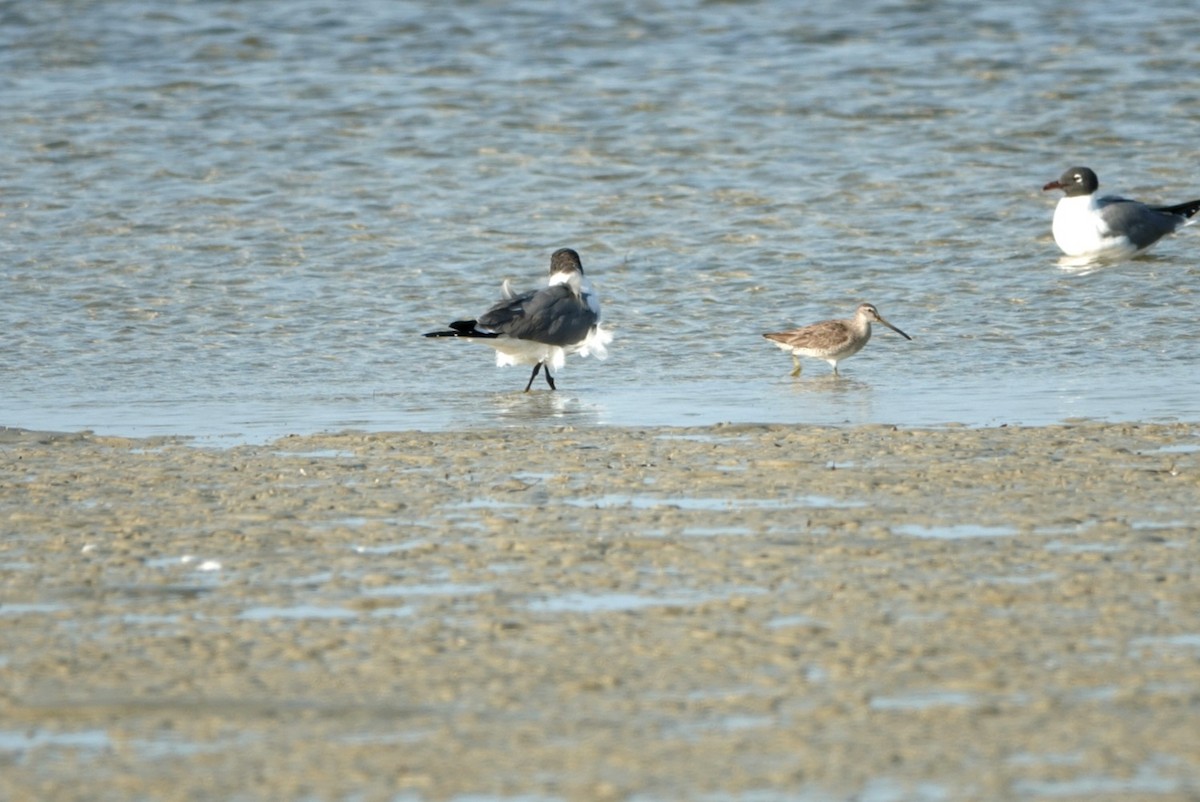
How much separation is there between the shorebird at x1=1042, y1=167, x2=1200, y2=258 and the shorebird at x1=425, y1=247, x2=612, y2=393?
452cm

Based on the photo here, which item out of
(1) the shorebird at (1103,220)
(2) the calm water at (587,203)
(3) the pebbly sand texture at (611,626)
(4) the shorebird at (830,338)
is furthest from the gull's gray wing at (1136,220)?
(3) the pebbly sand texture at (611,626)

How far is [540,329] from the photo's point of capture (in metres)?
11.1

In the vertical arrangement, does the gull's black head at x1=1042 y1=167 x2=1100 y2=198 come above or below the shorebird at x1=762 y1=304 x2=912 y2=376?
above

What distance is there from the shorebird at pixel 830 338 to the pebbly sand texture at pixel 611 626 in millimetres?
3419

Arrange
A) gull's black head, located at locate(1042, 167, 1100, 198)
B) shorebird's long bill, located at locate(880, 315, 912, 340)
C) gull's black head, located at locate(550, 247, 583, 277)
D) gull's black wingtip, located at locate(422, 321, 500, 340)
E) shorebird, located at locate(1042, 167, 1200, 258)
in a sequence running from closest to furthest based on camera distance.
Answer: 1. gull's black wingtip, located at locate(422, 321, 500, 340)
2. shorebird's long bill, located at locate(880, 315, 912, 340)
3. gull's black head, located at locate(550, 247, 583, 277)
4. shorebird, located at locate(1042, 167, 1200, 258)
5. gull's black head, located at locate(1042, 167, 1100, 198)

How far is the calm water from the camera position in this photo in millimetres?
10641

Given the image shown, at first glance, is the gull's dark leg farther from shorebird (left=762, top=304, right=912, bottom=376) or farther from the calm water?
shorebird (left=762, top=304, right=912, bottom=376)

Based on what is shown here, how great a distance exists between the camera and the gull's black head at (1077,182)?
15.6 metres

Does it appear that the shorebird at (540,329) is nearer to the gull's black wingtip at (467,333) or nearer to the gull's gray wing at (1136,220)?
the gull's black wingtip at (467,333)

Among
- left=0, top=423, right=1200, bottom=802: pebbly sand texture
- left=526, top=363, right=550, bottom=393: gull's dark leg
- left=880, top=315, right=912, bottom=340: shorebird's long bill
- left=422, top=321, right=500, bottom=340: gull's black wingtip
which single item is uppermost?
left=0, top=423, right=1200, bottom=802: pebbly sand texture

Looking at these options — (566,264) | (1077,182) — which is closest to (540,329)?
(566,264)

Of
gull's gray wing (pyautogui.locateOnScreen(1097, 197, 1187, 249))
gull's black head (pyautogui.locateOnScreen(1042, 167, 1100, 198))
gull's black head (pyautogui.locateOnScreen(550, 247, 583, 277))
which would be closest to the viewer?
gull's black head (pyautogui.locateOnScreen(550, 247, 583, 277))

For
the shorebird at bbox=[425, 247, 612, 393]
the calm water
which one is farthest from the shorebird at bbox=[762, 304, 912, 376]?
the shorebird at bbox=[425, 247, 612, 393]

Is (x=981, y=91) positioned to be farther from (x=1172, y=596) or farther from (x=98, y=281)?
(x=1172, y=596)
